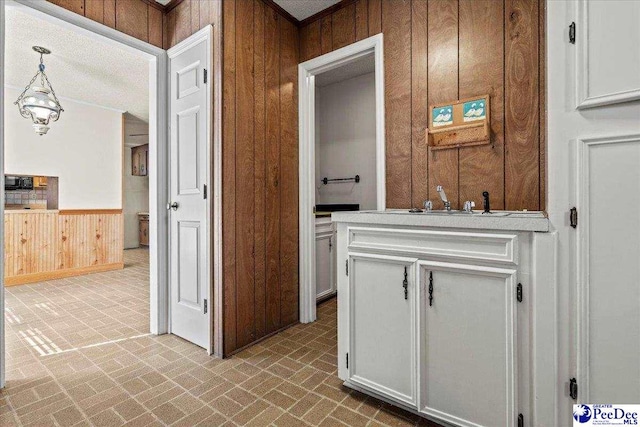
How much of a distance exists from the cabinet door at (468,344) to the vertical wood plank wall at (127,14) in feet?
8.63

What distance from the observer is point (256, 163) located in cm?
236

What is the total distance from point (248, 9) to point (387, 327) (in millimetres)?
2389

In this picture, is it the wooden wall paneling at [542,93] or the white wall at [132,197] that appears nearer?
the wooden wall paneling at [542,93]

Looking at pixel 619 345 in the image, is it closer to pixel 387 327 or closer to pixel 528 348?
pixel 528 348

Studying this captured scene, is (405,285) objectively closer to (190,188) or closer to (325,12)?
(190,188)

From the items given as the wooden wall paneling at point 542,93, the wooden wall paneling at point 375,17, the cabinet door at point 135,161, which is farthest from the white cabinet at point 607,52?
the cabinet door at point 135,161

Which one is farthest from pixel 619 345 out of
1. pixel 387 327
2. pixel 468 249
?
pixel 387 327

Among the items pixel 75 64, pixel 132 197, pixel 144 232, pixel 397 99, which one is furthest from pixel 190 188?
pixel 132 197

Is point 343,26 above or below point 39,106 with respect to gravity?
above

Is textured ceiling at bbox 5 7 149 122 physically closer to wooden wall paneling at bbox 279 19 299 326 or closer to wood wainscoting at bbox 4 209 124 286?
wooden wall paneling at bbox 279 19 299 326

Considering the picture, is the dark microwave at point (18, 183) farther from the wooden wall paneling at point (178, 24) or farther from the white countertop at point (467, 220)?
the white countertop at point (467, 220)

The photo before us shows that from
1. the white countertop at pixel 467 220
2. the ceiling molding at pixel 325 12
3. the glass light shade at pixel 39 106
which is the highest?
the ceiling molding at pixel 325 12

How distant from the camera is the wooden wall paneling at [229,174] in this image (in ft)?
6.94

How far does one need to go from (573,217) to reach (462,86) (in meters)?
1.15
